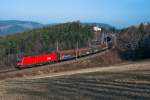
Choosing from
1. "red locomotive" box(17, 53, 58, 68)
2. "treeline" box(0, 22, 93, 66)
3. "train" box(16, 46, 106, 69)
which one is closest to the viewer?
"red locomotive" box(17, 53, 58, 68)

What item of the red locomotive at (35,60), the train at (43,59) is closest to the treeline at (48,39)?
the train at (43,59)

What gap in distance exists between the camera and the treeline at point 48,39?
14338 cm

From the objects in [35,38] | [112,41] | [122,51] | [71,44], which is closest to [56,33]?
[35,38]

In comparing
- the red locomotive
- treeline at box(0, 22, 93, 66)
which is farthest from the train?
treeline at box(0, 22, 93, 66)

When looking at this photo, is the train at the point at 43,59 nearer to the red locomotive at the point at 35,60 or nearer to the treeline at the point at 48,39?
the red locomotive at the point at 35,60

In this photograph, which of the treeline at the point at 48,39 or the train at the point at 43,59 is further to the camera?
the treeline at the point at 48,39

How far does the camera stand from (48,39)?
159625 millimetres

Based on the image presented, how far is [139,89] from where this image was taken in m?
18.9

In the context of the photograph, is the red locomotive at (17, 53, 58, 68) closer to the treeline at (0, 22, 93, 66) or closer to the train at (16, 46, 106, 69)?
the train at (16, 46, 106, 69)

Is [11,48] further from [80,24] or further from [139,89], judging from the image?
[139,89]

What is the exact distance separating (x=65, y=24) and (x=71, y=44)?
3689cm

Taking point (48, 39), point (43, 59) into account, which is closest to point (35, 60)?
point (43, 59)

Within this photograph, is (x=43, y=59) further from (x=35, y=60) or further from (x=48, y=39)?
(x=48, y=39)

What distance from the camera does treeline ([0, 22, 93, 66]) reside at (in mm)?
143375
